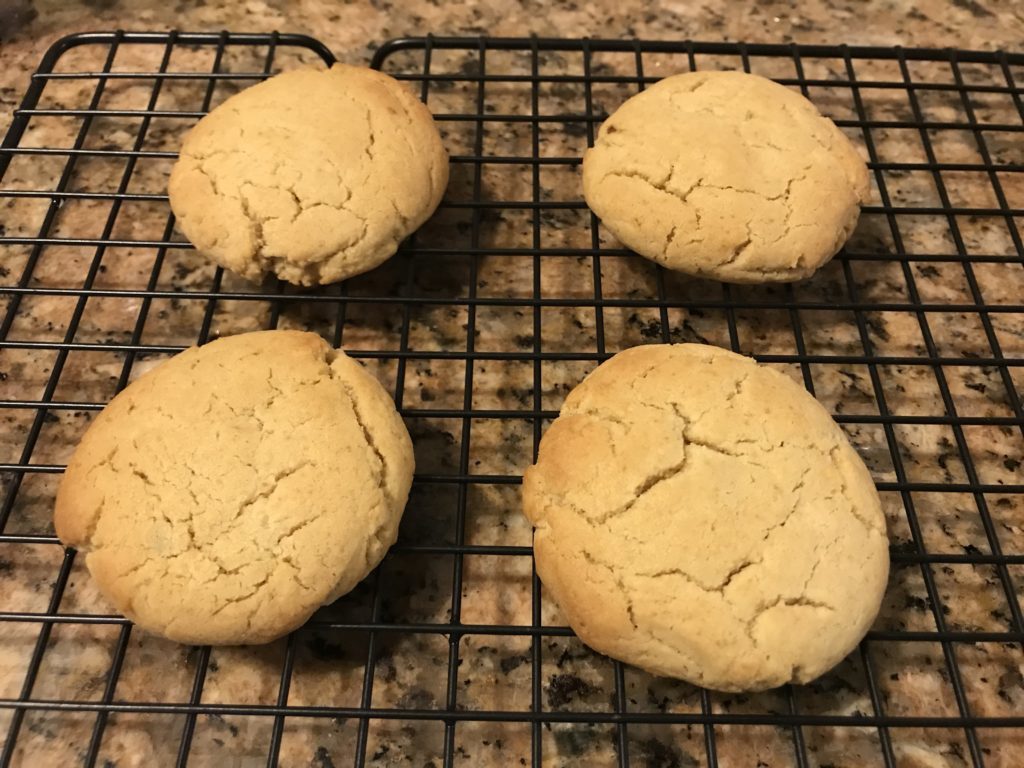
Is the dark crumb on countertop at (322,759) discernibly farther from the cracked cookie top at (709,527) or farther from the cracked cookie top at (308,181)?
the cracked cookie top at (308,181)

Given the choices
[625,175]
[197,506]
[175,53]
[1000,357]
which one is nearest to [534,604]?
[197,506]

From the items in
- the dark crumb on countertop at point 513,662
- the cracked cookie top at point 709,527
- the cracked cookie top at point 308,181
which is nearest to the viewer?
the cracked cookie top at point 709,527

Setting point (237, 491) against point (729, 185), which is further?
point (729, 185)

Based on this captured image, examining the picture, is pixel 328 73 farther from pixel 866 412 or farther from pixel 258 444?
pixel 866 412

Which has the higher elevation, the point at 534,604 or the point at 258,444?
the point at 258,444

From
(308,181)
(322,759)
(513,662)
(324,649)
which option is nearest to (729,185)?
(308,181)

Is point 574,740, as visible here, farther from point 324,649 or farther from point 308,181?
point 308,181

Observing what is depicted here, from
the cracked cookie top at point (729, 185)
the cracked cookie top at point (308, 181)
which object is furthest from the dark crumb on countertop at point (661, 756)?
the cracked cookie top at point (308, 181)
